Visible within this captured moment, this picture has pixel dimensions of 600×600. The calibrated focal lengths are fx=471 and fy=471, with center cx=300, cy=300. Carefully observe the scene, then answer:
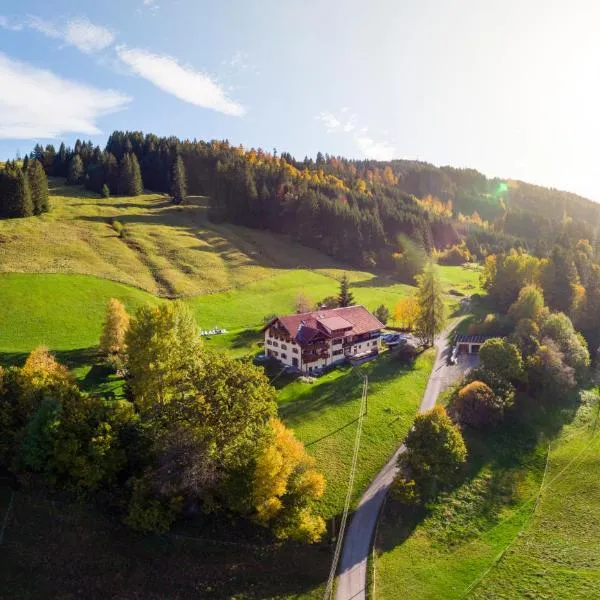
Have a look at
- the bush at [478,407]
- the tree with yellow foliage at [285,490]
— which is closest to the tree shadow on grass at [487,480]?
the bush at [478,407]

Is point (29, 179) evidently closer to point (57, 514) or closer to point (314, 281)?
point (314, 281)

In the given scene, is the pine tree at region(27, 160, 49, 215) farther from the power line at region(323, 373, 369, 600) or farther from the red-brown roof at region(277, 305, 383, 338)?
the power line at region(323, 373, 369, 600)

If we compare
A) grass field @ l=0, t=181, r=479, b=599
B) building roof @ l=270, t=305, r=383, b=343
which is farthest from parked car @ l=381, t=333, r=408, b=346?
building roof @ l=270, t=305, r=383, b=343

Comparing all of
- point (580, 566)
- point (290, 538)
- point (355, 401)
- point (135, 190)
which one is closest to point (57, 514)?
point (290, 538)

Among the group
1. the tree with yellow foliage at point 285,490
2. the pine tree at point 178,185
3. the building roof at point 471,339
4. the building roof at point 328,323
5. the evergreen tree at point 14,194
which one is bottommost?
the tree with yellow foliage at point 285,490

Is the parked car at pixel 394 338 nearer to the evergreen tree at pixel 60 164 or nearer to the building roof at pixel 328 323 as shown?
the building roof at pixel 328 323

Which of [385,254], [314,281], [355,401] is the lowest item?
[355,401]
